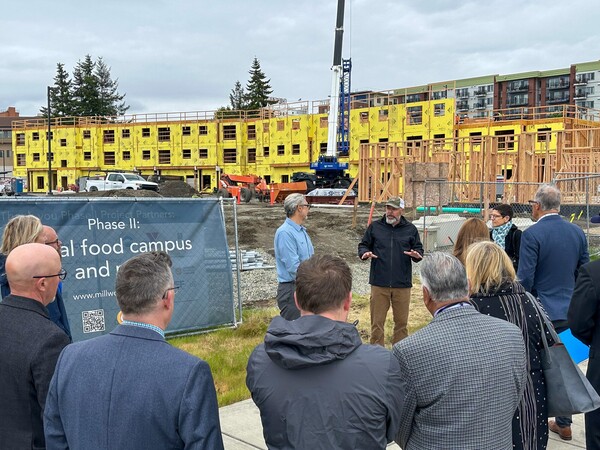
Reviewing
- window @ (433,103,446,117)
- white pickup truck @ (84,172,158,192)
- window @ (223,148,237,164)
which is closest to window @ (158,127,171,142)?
window @ (223,148,237,164)

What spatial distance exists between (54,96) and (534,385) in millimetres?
93305

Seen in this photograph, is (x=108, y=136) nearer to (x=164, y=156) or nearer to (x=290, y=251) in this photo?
(x=164, y=156)

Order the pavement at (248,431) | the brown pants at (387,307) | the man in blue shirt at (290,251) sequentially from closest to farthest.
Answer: the pavement at (248,431) → the man in blue shirt at (290,251) → the brown pants at (387,307)

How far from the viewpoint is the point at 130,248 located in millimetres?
7332

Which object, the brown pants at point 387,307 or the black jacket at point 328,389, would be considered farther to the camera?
the brown pants at point 387,307

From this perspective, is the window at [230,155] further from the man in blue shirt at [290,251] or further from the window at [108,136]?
the man in blue shirt at [290,251]

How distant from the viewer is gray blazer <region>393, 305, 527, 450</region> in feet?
8.15

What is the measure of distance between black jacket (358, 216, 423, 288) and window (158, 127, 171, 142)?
2207 inches

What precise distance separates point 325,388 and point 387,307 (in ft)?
15.6

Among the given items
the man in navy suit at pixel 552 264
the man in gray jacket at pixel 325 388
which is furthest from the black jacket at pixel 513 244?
the man in gray jacket at pixel 325 388

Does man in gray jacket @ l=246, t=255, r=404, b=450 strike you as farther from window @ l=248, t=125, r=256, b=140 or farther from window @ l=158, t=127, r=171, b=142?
window @ l=158, t=127, r=171, b=142

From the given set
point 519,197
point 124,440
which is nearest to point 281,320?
point 124,440

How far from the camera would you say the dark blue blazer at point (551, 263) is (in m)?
4.85

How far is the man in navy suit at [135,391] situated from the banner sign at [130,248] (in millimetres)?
4900
